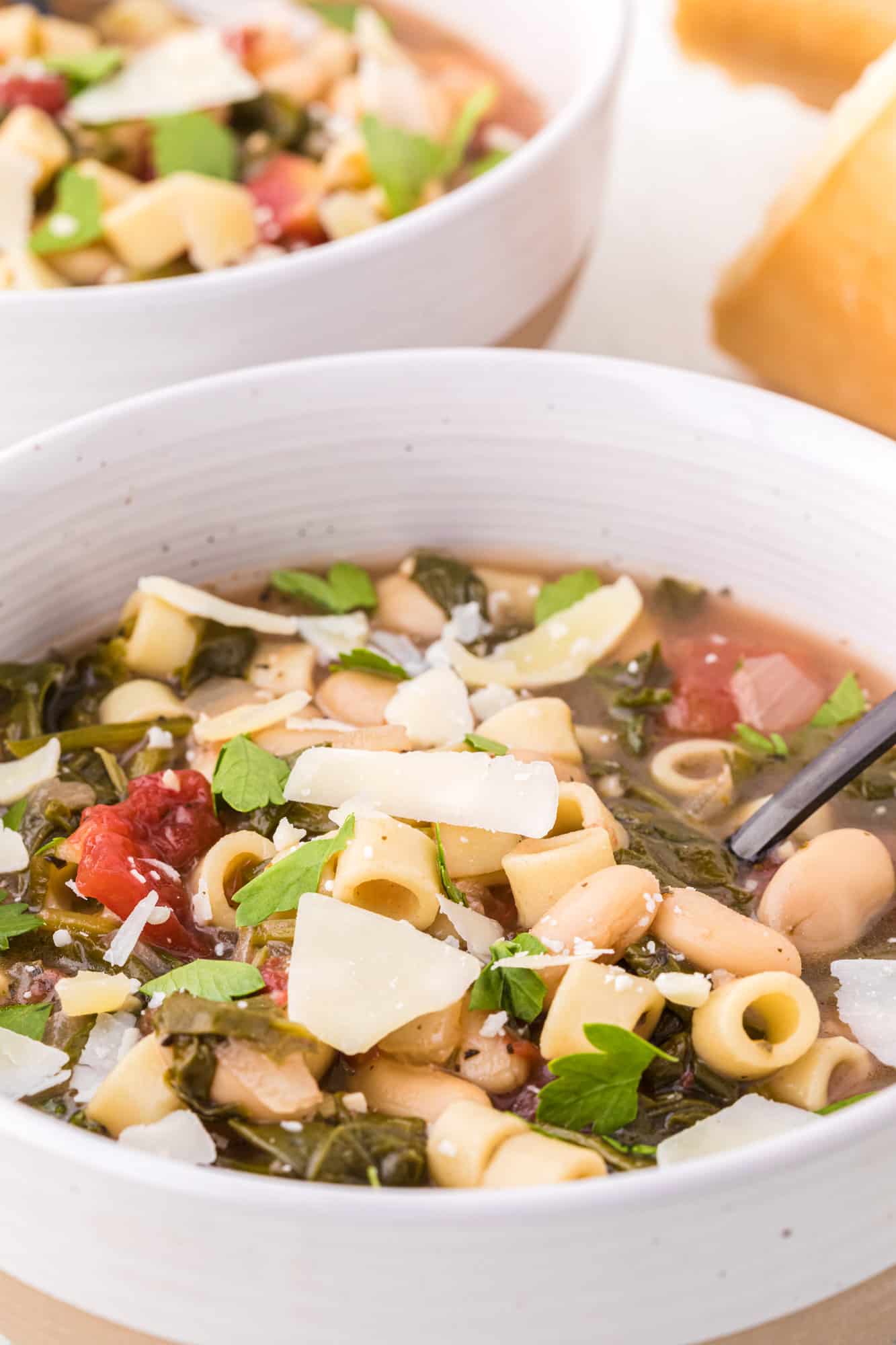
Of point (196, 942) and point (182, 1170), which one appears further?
point (196, 942)

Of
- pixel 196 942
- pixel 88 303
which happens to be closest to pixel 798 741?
pixel 196 942

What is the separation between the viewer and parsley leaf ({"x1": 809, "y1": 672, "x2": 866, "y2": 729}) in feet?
6.79

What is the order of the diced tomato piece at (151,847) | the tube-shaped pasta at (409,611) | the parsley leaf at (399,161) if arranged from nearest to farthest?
the diced tomato piece at (151,847) → the tube-shaped pasta at (409,611) → the parsley leaf at (399,161)

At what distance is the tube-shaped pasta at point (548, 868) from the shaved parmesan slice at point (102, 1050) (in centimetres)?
41

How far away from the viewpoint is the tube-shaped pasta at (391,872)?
1.64 meters

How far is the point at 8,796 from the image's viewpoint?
1.92m

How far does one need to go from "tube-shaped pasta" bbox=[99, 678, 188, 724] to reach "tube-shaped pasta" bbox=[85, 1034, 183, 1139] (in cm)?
57

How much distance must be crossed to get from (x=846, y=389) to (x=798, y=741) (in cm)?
94

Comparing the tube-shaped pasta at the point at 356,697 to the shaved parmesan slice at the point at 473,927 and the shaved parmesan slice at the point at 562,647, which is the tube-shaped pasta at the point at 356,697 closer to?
the shaved parmesan slice at the point at 562,647

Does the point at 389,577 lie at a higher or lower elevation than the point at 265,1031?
lower

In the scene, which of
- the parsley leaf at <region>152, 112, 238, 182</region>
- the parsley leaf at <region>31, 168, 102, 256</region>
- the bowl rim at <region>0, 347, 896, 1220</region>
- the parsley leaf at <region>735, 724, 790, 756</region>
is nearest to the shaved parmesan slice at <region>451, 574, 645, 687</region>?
the parsley leaf at <region>735, 724, 790, 756</region>

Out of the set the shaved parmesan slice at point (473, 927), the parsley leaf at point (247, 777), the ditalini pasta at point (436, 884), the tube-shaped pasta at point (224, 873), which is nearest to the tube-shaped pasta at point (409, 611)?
the ditalini pasta at point (436, 884)

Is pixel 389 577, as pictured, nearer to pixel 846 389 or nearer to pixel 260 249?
pixel 260 249

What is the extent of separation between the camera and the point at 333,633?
7.08 ft
